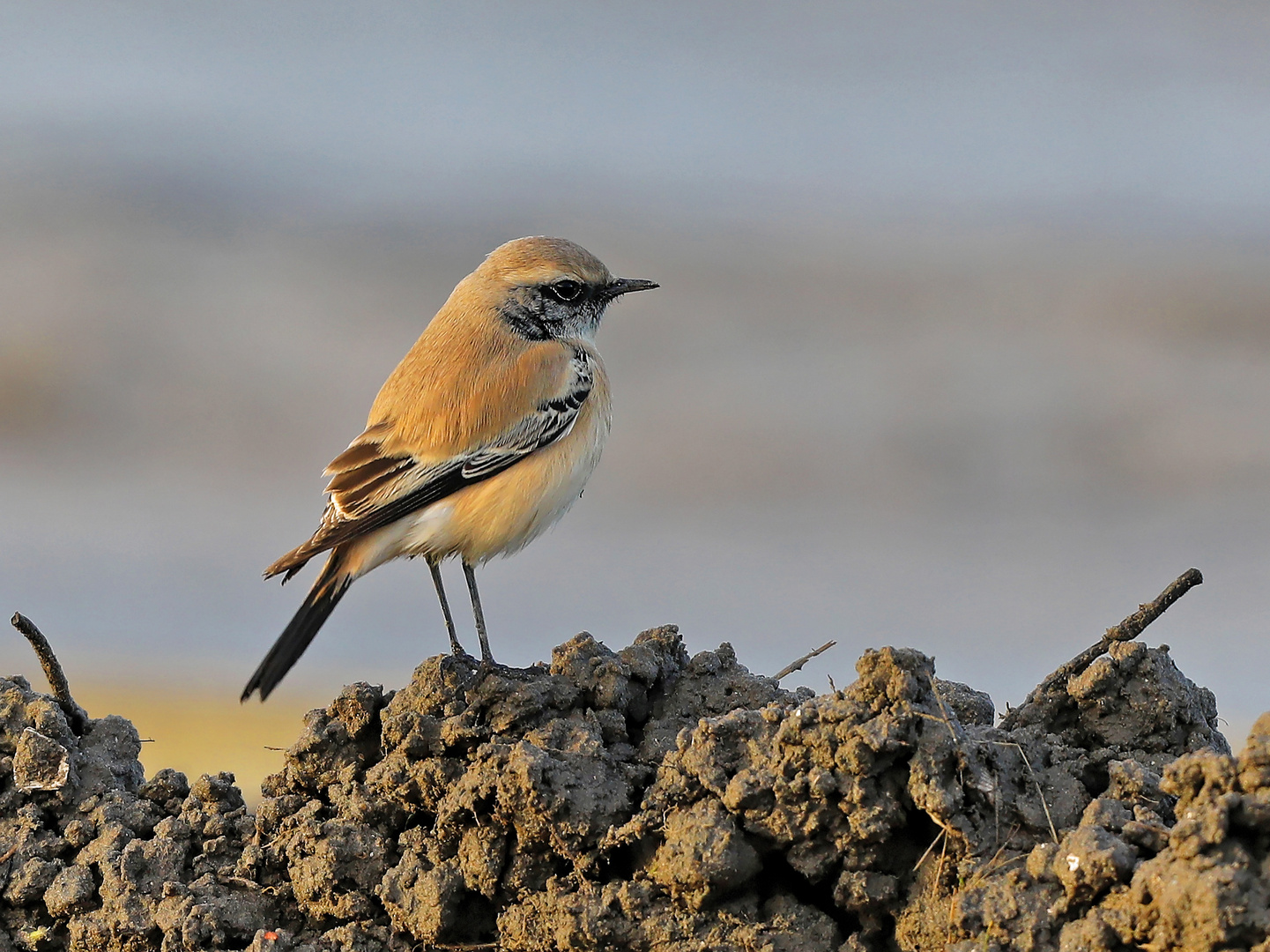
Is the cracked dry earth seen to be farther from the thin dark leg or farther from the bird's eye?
the bird's eye

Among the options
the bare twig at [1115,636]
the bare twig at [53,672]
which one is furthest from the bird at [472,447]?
the bare twig at [1115,636]

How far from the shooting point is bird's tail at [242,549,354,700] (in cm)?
604

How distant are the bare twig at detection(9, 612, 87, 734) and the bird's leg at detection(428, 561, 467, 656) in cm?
166

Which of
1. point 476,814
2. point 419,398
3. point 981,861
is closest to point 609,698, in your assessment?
point 476,814

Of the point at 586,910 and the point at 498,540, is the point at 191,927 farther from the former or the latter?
the point at 498,540

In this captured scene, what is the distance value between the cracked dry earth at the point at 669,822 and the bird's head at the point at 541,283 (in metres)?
2.55

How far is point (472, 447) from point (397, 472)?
41 cm

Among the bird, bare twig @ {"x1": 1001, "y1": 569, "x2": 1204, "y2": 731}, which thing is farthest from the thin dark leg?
bare twig @ {"x1": 1001, "y1": 569, "x2": 1204, "y2": 731}

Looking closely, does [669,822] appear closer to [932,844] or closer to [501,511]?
[932,844]

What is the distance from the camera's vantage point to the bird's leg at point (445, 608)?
21.0 ft

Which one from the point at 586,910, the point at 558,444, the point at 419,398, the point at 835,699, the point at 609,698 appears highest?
the point at 419,398

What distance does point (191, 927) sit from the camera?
5.02 metres

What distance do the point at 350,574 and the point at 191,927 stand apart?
1.87 meters

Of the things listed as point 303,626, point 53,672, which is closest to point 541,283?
point 303,626
